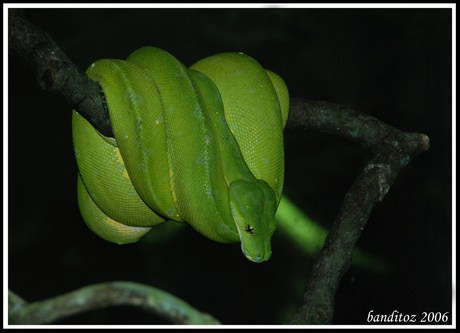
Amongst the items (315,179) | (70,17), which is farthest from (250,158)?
(70,17)

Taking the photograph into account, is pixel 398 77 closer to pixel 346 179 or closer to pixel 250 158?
pixel 346 179

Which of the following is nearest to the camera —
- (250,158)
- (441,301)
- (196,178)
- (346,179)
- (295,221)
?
(196,178)

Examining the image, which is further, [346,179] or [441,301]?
[346,179]

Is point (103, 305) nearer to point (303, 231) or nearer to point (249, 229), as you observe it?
point (249, 229)

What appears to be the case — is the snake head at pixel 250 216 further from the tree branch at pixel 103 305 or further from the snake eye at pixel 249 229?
the tree branch at pixel 103 305

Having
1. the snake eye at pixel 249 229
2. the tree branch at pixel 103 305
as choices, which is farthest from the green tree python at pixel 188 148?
the tree branch at pixel 103 305

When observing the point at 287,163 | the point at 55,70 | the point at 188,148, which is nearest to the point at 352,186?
the point at 188,148
